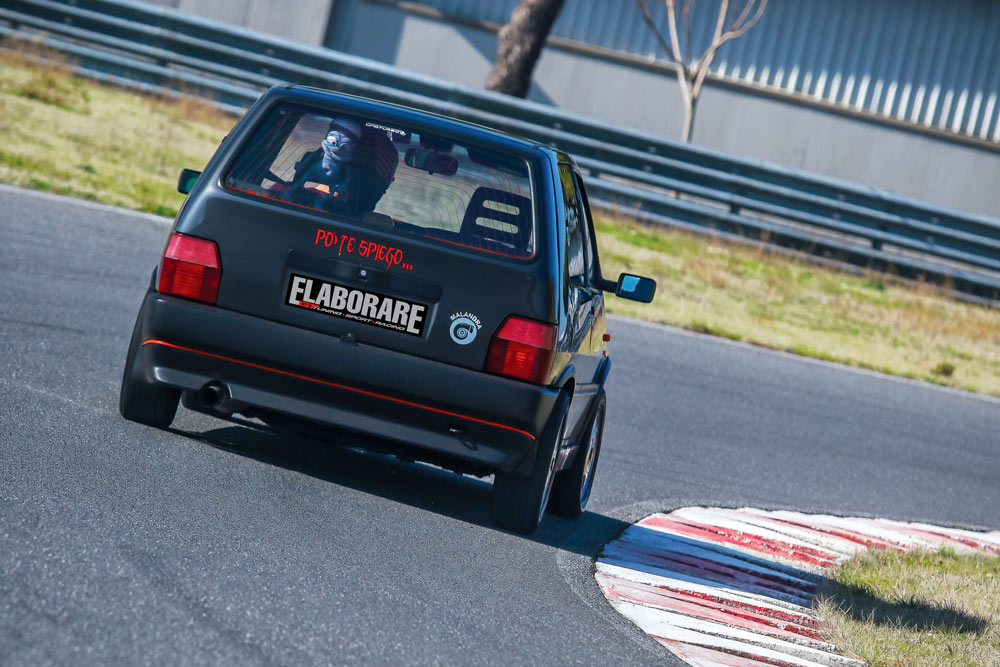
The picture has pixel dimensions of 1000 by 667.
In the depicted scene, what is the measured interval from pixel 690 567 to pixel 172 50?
13.8 meters

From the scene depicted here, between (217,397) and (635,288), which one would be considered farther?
(635,288)

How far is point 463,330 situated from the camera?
5.79 metres

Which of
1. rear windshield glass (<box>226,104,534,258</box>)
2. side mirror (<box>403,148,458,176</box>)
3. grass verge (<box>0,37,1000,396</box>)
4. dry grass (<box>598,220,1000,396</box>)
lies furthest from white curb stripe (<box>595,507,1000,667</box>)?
grass verge (<box>0,37,1000,396</box>)

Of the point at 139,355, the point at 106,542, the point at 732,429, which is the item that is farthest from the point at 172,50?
the point at 106,542

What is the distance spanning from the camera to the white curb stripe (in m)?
5.29

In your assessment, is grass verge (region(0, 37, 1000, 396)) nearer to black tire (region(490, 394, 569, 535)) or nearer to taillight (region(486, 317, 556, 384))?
black tire (region(490, 394, 569, 535))

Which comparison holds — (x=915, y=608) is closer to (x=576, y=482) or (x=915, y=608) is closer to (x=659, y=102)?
(x=576, y=482)

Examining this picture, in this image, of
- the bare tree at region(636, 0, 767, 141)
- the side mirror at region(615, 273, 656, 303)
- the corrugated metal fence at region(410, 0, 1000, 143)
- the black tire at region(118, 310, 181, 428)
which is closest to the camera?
the black tire at region(118, 310, 181, 428)

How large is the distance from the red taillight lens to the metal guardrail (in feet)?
38.4

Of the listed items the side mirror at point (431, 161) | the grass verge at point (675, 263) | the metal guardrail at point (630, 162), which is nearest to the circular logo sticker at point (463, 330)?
the side mirror at point (431, 161)

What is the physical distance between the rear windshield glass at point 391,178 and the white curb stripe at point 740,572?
145cm

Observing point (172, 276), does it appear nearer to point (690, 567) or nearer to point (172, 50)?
point (690, 567)

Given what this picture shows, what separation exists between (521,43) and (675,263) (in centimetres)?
585

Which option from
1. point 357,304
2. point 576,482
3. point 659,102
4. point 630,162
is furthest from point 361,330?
point 659,102
